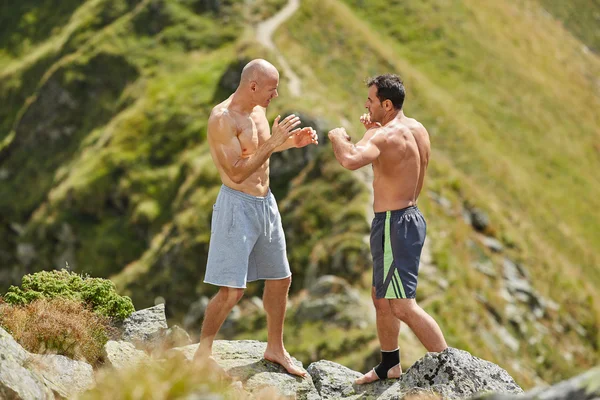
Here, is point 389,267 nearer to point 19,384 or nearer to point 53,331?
point 53,331

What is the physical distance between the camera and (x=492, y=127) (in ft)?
230

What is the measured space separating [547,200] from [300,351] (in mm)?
41252

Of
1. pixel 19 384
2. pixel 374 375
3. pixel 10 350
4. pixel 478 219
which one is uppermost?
pixel 19 384

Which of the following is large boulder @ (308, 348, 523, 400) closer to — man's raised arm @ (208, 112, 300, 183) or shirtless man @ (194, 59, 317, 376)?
shirtless man @ (194, 59, 317, 376)

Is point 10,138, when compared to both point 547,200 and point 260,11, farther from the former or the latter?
point 547,200

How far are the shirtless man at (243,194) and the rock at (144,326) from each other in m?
1.59

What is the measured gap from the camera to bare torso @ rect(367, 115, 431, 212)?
11727 millimetres

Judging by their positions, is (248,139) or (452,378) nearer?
(452,378)

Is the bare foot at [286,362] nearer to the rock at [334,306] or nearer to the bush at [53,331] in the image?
the bush at [53,331]

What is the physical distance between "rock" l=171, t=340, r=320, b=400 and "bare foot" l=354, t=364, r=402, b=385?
2.34ft

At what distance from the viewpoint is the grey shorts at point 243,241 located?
11906mm

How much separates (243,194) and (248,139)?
2.68ft

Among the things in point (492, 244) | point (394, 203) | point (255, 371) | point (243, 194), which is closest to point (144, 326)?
point (255, 371)

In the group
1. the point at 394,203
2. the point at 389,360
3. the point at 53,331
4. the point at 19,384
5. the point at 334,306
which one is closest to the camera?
the point at 19,384
